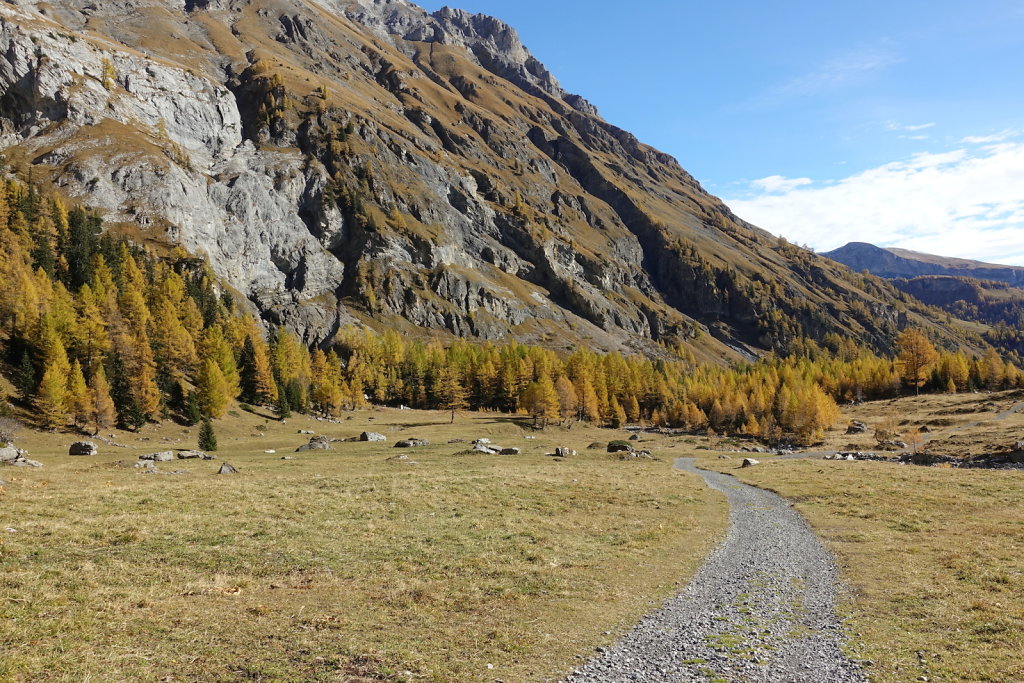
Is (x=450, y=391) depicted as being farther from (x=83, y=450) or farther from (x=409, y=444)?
(x=83, y=450)

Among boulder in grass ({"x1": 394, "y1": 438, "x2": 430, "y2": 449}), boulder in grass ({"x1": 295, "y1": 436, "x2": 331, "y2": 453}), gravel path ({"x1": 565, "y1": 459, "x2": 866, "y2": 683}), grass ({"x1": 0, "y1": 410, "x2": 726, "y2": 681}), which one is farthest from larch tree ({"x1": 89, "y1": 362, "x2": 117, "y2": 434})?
gravel path ({"x1": 565, "y1": 459, "x2": 866, "y2": 683})

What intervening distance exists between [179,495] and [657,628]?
1147 inches

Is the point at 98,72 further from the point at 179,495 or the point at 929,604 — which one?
the point at 929,604

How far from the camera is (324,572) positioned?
18.4 m

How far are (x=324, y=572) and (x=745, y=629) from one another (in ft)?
48.1

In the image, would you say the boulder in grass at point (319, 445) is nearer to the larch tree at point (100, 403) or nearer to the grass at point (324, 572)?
the larch tree at point (100, 403)

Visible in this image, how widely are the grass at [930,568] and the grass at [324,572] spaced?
660 centimetres

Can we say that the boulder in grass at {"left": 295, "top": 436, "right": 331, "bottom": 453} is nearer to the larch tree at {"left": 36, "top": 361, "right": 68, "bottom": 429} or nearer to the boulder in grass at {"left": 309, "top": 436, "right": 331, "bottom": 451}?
the boulder in grass at {"left": 309, "top": 436, "right": 331, "bottom": 451}

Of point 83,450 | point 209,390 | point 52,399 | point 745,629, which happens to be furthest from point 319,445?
point 745,629

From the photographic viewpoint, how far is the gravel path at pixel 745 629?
476 inches

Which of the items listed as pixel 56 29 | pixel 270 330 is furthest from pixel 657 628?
pixel 56 29

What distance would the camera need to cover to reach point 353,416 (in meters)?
126

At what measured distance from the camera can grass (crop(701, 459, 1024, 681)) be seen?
12648 millimetres

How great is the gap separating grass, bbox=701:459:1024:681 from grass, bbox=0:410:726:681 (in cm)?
660
